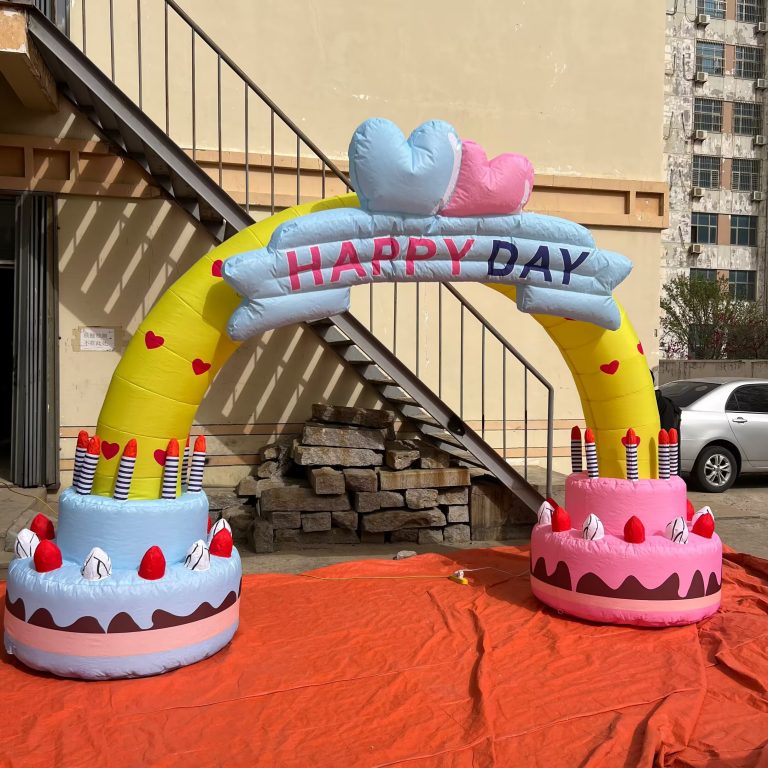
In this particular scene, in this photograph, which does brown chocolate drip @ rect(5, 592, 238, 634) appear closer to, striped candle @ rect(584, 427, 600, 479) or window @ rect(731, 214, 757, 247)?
striped candle @ rect(584, 427, 600, 479)

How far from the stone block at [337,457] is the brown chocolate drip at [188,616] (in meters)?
2.72

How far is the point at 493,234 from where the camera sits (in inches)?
170

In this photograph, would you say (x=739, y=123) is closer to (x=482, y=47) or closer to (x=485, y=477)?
(x=482, y=47)

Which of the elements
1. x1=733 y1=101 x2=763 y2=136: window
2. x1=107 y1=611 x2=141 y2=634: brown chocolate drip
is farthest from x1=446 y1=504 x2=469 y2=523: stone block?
x1=733 y1=101 x2=763 y2=136: window

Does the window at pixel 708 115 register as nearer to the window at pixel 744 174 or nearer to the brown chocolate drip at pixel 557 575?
the window at pixel 744 174

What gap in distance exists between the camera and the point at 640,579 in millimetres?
4512

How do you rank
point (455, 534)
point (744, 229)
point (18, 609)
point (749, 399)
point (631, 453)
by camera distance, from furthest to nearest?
point (744, 229), point (749, 399), point (455, 534), point (631, 453), point (18, 609)

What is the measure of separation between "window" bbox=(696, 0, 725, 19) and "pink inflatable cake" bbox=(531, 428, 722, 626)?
124ft

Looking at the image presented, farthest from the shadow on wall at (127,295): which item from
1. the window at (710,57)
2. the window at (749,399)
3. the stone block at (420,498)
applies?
the window at (710,57)

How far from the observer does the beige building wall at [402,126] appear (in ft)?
24.4

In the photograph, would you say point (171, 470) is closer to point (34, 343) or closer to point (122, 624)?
point (122, 624)

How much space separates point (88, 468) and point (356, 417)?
3223 millimetres

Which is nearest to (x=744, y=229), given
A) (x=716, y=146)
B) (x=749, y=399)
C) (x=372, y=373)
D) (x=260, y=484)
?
(x=716, y=146)

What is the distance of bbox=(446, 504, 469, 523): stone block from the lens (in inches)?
271
